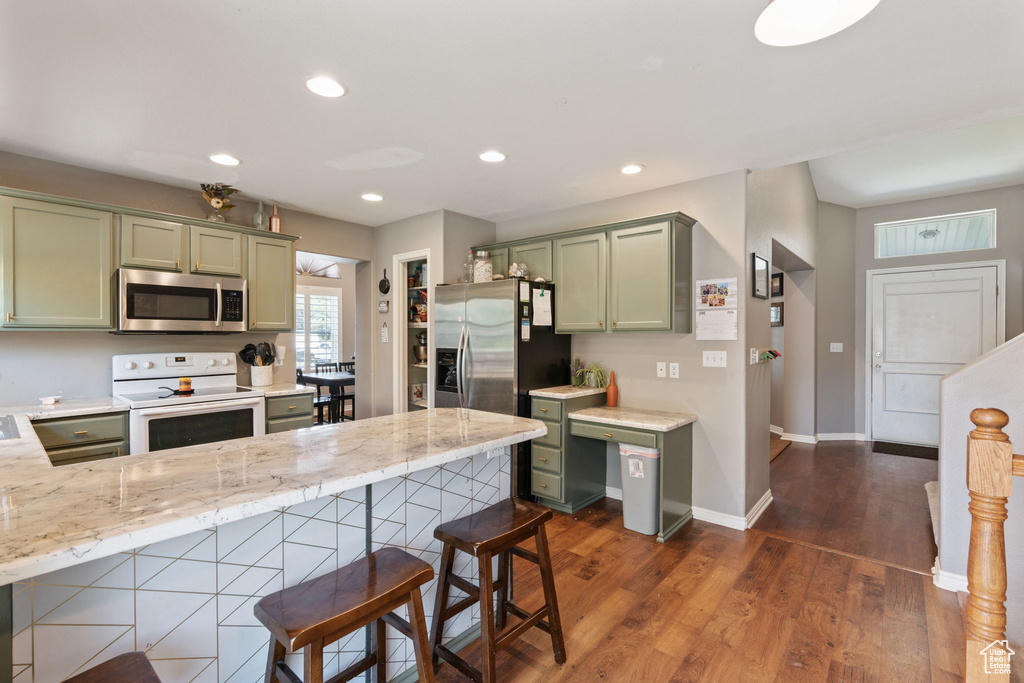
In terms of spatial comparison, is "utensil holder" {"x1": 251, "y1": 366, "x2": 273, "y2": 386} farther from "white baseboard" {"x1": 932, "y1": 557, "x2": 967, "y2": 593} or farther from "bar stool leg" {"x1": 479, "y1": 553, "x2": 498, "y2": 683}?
"white baseboard" {"x1": 932, "y1": 557, "x2": 967, "y2": 593}

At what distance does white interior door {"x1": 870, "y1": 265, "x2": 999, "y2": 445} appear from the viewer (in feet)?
16.4

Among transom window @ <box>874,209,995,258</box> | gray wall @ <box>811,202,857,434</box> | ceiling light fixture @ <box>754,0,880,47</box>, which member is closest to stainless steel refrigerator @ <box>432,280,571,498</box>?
ceiling light fixture @ <box>754,0,880,47</box>

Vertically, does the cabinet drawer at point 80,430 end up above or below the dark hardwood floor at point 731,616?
above

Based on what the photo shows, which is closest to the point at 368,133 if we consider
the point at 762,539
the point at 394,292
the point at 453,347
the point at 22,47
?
the point at 22,47

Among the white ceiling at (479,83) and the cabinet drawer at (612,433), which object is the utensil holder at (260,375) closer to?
the white ceiling at (479,83)

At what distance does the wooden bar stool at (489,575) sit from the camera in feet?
5.09

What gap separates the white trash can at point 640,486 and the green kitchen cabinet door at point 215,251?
3.18 metres

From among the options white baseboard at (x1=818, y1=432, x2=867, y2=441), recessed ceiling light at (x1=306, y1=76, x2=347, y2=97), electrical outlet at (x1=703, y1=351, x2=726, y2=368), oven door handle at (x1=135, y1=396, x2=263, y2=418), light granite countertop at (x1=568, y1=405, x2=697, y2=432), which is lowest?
white baseboard at (x1=818, y1=432, x2=867, y2=441)

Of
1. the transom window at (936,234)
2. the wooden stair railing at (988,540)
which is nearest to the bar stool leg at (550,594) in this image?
the wooden stair railing at (988,540)

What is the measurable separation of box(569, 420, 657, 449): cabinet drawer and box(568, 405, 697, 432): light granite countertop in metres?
0.04

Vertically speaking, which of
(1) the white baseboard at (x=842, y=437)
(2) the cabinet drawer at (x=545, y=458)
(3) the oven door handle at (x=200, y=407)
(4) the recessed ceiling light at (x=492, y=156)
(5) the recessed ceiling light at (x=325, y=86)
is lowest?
(1) the white baseboard at (x=842, y=437)

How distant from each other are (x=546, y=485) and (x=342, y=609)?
253 centimetres

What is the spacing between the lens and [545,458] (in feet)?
11.6

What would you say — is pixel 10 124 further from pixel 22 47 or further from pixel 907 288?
pixel 907 288
